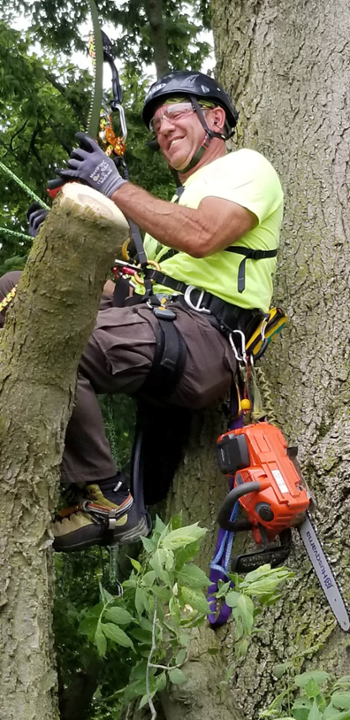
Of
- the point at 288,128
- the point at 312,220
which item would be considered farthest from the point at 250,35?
the point at 312,220

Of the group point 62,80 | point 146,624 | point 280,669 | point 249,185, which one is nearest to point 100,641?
point 146,624

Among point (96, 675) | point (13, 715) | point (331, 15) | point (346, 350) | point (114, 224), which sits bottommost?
point (96, 675)

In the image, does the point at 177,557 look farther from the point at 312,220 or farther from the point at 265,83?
the point at 265,83

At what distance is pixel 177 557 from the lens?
175 cm

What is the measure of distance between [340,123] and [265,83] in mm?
464

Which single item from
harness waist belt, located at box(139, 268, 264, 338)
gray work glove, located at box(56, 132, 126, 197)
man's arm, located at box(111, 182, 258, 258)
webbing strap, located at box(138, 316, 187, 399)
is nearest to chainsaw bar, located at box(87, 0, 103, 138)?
gray work glove, located at box(56, 132, 126, 197)

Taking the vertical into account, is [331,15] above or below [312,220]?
above

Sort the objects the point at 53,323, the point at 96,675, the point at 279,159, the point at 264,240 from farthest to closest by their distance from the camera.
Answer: the point at 96,675 → the point at 279,159 → the point at 264,240 → the point at 53,323

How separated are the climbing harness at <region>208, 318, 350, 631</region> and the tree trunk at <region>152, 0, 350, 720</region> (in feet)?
0.17

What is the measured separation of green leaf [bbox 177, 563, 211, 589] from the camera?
176 centimetres

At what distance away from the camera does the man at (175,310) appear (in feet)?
7.82

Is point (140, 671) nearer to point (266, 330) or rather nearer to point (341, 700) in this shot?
point (341, 700)

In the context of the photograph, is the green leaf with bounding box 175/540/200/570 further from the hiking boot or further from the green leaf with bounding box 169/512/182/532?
the hiking boot

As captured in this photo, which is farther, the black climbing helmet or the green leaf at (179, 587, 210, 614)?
the black climbing helmet
